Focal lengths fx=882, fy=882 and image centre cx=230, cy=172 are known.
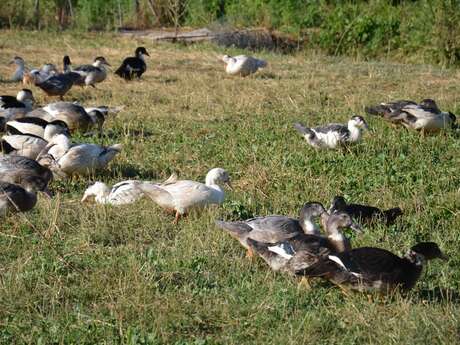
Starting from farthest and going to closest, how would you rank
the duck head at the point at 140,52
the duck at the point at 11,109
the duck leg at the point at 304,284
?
the duck head at the point at 140,52 → the duck at the point at 11,109 → the duck leg at the point at 304,284

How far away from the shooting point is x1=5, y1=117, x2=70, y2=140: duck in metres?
10.3

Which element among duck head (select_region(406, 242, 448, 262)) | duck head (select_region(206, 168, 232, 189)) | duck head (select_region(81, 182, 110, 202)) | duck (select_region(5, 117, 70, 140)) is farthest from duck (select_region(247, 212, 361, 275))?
duck (select_region(5, 117, 70, 140))

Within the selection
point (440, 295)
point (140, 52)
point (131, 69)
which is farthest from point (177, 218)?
point (140, 52)

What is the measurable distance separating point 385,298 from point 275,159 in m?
4.11

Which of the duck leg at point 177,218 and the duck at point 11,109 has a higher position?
the duck leg at point 177,218

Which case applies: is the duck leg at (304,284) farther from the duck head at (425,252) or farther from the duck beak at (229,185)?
the duck beak at (229,185)

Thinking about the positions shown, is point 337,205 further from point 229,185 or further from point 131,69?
point 131,69

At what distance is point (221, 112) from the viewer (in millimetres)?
12523

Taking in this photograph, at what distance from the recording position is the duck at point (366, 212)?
7.23m

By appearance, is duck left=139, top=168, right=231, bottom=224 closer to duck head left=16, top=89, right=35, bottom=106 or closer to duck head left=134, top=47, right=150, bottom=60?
duck head left=16, top=89, right=35, bottom=106

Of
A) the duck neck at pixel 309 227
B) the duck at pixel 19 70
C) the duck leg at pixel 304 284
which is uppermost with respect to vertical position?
the duck neck at pixel 309 227

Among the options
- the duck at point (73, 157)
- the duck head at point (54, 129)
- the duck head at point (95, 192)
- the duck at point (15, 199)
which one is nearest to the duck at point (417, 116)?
the duck at point (73, 157)

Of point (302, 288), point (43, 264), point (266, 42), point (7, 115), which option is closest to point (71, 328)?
point (43, 264)

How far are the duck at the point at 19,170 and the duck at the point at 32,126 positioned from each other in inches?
63.3
